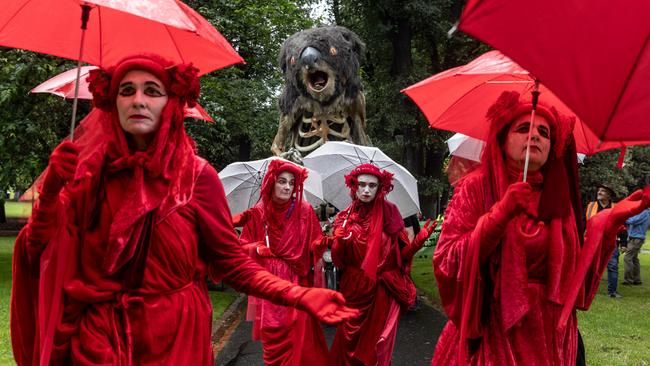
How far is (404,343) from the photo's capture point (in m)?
9.01

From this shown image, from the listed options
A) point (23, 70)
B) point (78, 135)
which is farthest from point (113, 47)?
point (23, 70)

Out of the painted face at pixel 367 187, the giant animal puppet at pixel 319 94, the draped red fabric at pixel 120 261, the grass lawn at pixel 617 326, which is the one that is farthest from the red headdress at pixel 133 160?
the giant animal puppet at pixel 319 94

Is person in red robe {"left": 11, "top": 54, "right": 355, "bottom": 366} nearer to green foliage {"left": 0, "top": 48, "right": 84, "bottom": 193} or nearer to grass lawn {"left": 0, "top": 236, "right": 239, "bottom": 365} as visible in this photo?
grass lawn {"left": 0, "top": 236, "right": 239, "bottom": 365}

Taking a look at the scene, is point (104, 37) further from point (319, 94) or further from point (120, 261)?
point (319, 94)

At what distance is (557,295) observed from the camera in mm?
3615

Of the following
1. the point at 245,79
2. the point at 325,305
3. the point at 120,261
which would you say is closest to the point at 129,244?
the point at 120,261

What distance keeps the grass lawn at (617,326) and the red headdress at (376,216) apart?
268 centimetres

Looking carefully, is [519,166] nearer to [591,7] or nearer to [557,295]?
[557,295]

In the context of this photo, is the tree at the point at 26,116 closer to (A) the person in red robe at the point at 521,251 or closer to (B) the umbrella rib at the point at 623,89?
(A) the person in red robe at the point at 521,251

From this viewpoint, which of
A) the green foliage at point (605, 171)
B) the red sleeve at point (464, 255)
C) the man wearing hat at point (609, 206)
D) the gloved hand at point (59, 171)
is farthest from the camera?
the green foliage at point (605, 171)

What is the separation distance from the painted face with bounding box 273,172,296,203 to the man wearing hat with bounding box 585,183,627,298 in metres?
3.98

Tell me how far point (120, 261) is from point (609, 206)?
976 centimetres

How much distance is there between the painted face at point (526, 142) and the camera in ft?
12.3

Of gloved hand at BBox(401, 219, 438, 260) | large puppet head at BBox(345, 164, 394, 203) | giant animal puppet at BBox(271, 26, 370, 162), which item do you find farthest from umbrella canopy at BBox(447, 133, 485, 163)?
giant animal puppet at BBox(271, 26, 370, 162)
